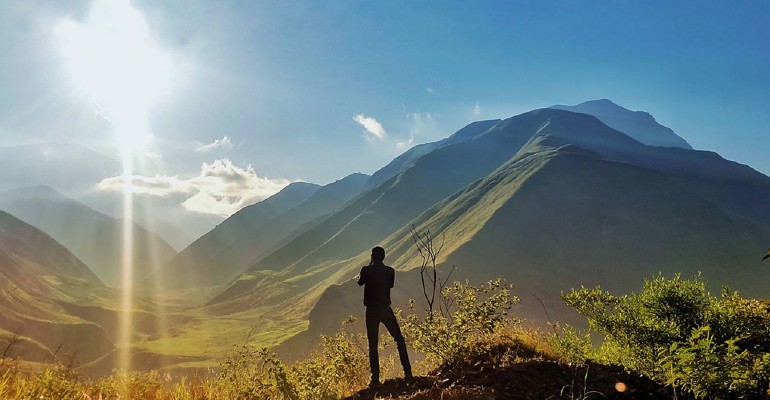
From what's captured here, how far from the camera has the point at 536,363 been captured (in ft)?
24.1

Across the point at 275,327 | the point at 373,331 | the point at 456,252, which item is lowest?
the point at 275,327

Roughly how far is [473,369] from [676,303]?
400 centimetres

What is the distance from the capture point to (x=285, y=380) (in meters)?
6.73

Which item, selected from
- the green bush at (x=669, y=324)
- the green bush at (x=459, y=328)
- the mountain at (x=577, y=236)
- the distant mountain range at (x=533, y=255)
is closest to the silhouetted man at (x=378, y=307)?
the green bush at (x=459, y=328)

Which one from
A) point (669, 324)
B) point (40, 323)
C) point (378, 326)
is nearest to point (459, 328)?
point (378, 326)

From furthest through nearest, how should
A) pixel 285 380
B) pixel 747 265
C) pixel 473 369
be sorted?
pixel 747 265 < pixel 473 369 < pixel 285 380

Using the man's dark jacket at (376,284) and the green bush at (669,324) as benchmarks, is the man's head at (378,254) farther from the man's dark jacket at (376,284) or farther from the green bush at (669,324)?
the green bush at (669,324)

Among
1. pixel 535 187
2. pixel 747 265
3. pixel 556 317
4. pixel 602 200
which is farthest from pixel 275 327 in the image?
pixel 747 265

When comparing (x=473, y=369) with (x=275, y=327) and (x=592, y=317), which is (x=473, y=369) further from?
(x=275, y=327)

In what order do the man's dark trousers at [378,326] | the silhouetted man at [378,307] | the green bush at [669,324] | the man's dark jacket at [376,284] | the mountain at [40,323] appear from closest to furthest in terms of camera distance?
the green bush at [669,324] → the man's dark trousers at [378,326] → the silhouetted man at [378,307] → the man's dark jacket at [376,284] → the mountain at [40,323]

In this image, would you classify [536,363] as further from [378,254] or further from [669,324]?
[378,254]

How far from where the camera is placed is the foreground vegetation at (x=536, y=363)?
19.3 feet

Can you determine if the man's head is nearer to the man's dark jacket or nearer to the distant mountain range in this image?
the man's dark jacket

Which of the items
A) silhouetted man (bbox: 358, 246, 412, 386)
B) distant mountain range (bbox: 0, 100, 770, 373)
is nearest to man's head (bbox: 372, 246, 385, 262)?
silhouetted man (bbox: 358, 246, 412, 386)
